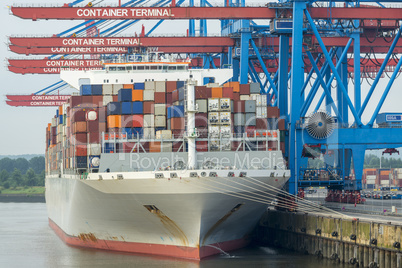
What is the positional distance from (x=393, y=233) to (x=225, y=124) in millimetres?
11722

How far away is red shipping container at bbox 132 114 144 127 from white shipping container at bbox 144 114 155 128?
18 cm

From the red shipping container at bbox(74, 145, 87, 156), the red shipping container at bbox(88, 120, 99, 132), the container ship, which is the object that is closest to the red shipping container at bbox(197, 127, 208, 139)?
the container ship

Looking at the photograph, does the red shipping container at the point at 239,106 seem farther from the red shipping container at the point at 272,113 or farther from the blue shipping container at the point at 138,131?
the blue shipping container at the point at 138,131

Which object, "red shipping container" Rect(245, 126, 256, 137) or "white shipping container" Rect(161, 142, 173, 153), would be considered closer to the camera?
"white shipping container" Rect(161, 142, 173, 153)

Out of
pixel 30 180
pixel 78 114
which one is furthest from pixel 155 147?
pixel 30 180

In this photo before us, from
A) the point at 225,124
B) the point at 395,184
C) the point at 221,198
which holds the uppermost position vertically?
the point at 225,124

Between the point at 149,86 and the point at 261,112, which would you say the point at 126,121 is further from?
the point at 261,112

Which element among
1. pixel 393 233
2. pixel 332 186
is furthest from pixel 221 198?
pixel 332 186

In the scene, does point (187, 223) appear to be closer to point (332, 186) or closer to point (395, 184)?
point (332, 186)

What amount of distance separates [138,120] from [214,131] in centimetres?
452

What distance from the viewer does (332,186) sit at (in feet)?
175

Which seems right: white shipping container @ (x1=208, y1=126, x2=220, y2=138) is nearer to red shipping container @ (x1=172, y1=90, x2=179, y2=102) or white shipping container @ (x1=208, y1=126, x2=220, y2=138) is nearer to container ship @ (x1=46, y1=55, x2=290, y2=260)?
container ship @ (x1=46, y1=55, x2=290, y2=260)

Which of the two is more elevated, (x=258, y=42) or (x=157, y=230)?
(x=258, y=42)

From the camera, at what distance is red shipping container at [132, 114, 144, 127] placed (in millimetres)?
40844
